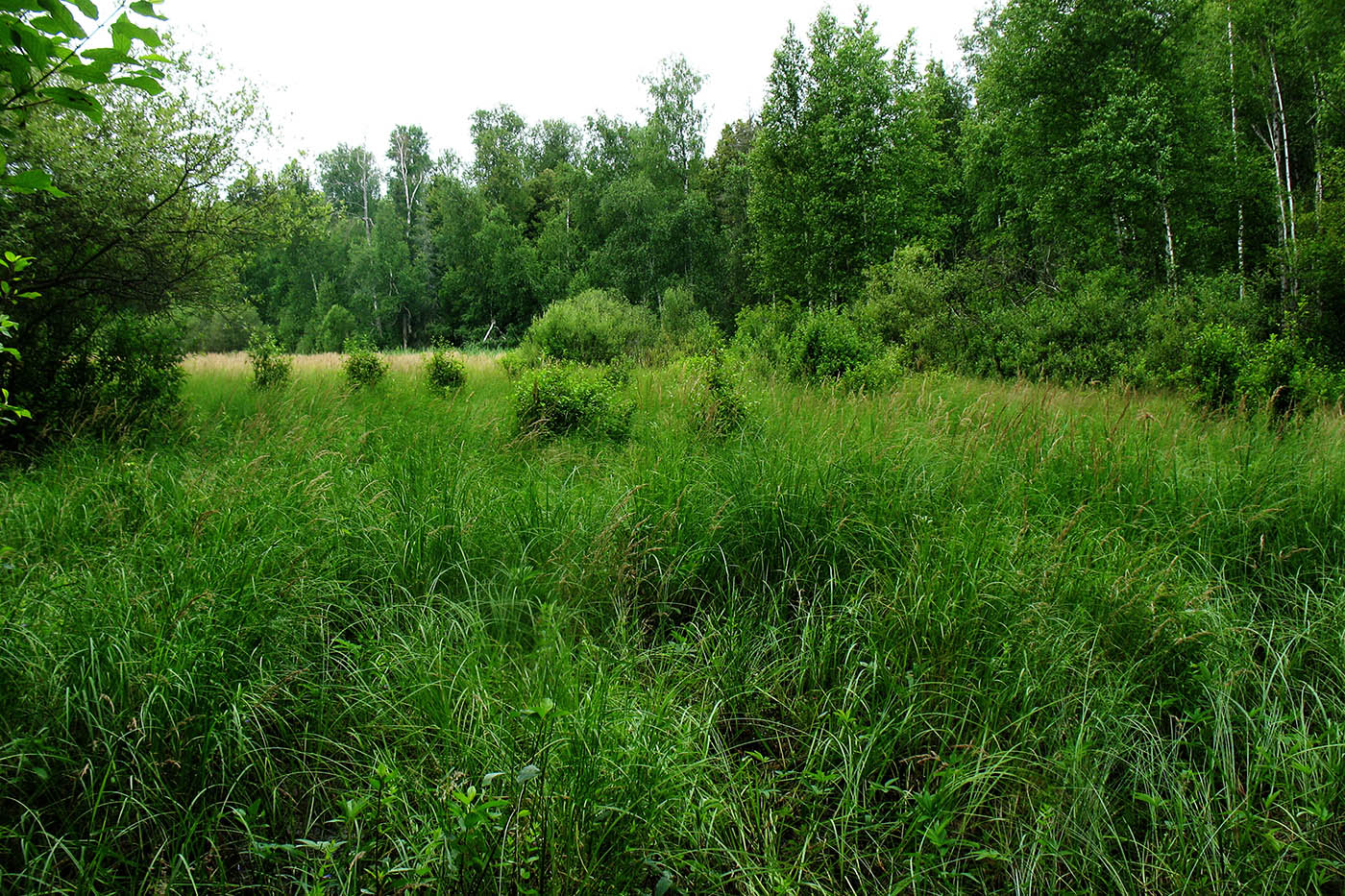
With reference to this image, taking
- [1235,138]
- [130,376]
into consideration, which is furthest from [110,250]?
[1235,138]

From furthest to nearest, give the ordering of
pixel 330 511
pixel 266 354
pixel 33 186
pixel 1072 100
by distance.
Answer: pixel 1072 100
pixel 266 354
pixel 330 511
pixel 33 186

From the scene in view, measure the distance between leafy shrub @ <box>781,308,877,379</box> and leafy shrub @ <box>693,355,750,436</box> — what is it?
345cm

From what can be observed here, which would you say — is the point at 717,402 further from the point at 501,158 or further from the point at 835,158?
the point at 501,158

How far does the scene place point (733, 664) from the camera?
2.63 meters

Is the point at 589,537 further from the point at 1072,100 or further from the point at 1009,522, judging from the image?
the point at 1072,100

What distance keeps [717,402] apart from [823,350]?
5.63 metres

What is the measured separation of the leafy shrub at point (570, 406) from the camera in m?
6.41

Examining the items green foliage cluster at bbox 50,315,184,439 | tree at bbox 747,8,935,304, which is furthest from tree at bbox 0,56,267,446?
tree at bbox 747,8,935,304

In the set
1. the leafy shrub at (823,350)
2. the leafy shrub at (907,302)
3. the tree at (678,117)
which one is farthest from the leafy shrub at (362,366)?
the tree at (678,117)

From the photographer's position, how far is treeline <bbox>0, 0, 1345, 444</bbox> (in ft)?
23.5

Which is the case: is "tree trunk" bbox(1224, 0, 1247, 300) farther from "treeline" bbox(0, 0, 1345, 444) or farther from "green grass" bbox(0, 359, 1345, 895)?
"green grass" bbox(0, 359, 1345, 895)

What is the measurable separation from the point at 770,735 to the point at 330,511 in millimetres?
2567

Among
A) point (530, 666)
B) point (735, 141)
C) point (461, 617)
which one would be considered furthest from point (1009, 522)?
point (735, 141)

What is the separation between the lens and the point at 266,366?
9.55 metres
